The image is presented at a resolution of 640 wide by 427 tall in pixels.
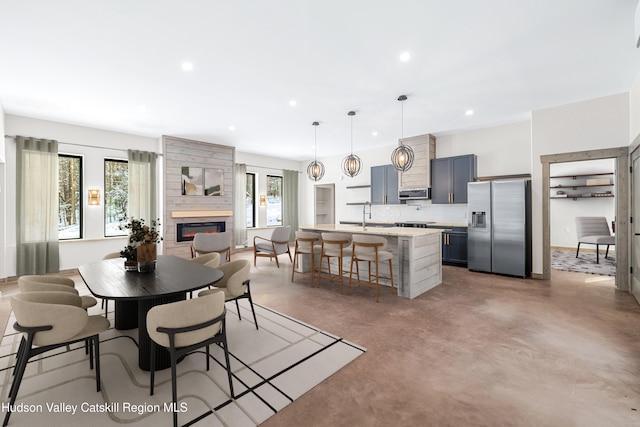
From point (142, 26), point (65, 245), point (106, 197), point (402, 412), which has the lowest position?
point (402, 412)

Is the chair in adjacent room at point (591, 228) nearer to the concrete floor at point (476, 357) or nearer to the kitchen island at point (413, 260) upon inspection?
the concrete floor at point (476, 357)

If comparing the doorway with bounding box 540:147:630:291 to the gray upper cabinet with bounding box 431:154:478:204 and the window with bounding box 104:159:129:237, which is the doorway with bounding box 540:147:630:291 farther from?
the window with bounding box 104:159:129:237

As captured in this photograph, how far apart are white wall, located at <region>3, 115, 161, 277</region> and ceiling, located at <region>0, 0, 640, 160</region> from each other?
0.35 metres

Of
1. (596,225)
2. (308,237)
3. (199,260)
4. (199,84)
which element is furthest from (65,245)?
(596,225)

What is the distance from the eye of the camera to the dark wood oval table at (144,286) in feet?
6.67

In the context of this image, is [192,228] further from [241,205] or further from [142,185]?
[241,205]

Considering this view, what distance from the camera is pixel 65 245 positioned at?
17.9 feet

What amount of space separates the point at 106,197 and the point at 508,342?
721cm

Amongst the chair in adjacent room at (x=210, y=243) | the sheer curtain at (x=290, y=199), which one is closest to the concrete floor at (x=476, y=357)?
the chair in adjacent room at (x=210, y=243)

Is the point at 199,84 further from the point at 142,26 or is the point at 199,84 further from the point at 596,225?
the point at 596,225

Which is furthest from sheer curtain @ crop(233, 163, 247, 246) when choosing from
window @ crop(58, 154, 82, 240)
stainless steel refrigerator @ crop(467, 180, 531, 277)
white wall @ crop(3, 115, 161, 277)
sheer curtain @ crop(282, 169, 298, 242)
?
stainless steel refrigerator @ crop(467, 180, 531, 277)

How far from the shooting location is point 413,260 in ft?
13.0

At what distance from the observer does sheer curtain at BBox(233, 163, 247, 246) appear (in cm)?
790

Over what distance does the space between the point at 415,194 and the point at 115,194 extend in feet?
21.8
